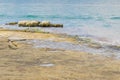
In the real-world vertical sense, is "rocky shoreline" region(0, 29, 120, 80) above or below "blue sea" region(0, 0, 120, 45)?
above

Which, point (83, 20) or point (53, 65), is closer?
point (53, 65)

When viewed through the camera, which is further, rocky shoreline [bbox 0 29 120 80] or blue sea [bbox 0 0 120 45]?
blue sea [bbox 0 0 120 45]

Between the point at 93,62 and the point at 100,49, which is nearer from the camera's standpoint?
the point at 93,62

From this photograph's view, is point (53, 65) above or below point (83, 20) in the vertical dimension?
above

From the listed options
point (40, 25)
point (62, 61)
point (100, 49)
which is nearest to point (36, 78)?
point (62, 61)

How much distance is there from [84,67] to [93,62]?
129 centimetres

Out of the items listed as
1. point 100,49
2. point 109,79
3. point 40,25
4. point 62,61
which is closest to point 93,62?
point 62,61

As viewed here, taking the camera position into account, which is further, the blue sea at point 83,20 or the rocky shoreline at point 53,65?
the blue sea at point 83,20

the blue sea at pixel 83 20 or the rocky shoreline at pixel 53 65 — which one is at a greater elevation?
the rocky shoreline at pixel 53 65

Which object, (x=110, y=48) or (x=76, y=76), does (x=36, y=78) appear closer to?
(x=76, y=76)

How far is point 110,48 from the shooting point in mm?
22422

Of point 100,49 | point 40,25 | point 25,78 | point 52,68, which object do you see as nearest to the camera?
point 25,78

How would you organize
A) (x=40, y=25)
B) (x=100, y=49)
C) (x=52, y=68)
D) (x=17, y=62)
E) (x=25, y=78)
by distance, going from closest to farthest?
(x=25, y=78) < (x=52, y=68) < (x=17, y=62) < (x=100, y=49) < (x=40, y=25)

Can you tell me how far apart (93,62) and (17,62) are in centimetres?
296
